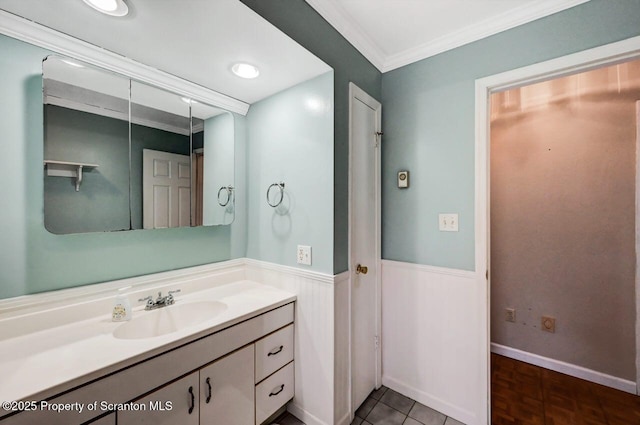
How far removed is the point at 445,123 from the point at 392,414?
1.96 m

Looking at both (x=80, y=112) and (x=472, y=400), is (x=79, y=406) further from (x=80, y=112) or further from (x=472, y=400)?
(x=472, y=400)

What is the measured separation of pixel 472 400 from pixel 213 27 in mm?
2509

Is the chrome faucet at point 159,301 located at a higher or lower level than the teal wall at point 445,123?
lower

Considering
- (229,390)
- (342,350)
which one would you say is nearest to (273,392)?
(229,390)

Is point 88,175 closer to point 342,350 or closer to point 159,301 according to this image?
point 159,301

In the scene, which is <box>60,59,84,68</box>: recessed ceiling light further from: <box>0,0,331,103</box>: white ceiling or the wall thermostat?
the wall thermostat

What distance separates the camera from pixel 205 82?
1.68m

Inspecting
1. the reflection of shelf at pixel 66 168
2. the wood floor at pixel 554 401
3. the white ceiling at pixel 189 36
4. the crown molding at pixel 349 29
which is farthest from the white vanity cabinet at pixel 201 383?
the crown molding at pixel 349 29

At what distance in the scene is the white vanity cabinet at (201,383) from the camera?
88 centimetres

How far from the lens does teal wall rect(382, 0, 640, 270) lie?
4.57 ft

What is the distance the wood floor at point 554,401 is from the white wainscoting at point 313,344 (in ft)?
3.66

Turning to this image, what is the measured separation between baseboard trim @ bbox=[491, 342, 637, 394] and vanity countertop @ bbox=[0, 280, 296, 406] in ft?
7.67

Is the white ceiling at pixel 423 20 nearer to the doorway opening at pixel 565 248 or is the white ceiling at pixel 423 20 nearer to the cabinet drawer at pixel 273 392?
the doorway opening at pixel 565 248

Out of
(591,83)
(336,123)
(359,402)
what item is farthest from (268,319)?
(591,83)
